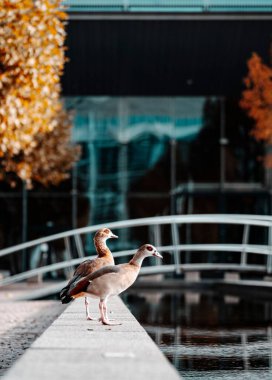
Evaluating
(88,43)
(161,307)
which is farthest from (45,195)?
(161,307)

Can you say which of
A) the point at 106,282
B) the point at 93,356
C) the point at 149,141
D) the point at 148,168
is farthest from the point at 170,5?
the point at 93,356

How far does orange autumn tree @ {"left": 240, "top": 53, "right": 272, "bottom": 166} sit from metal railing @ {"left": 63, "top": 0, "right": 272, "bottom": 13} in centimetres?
171

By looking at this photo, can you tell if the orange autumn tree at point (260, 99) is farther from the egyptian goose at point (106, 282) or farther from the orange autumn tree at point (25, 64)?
the egyptian goose at point (106, 282)

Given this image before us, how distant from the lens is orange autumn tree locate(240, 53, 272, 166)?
33594mm

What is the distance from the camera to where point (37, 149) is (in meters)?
29.1

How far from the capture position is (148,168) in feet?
122

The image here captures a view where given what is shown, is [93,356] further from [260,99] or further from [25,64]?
[260,99]

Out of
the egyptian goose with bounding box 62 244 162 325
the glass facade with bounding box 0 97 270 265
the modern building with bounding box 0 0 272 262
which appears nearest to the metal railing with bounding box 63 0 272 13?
the modern building with bounding box 0 0 272 262

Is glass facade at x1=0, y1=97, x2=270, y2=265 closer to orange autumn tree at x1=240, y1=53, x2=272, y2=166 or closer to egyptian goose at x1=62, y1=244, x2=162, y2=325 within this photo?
orange autumn tree at x1=240, y1=53, x2=272, y2=166

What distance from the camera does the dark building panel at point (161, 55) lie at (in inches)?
1396

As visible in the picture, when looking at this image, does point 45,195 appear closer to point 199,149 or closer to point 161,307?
point 199,149

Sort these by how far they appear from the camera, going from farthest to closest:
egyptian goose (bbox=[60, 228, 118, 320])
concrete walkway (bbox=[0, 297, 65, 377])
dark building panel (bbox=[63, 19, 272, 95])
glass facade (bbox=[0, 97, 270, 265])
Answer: glass facade (bbox=[0, 97, 270, 265]), dark building panel (bbox=[63, 19, 272, 95]), concrete walkway (bbox=[0, 297, 65, 377]), egyptian goose (bbox=[60, 228, 118, 320])

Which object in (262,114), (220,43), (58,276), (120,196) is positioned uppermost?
(220,43)

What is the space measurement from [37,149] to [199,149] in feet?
31.0
